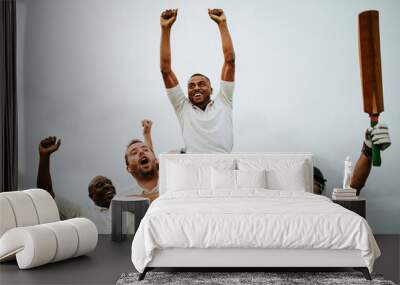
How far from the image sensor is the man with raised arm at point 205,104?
659cm

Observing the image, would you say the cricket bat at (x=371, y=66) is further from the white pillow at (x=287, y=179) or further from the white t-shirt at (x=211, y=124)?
the white t-shirt at (x=211, y=124)

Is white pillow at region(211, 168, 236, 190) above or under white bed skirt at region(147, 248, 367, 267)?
above

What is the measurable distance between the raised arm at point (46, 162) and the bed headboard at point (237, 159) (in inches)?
50.4

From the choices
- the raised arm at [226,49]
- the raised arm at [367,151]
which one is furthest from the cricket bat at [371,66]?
the raised arm at [226,49]

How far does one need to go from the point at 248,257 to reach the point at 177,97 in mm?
2637

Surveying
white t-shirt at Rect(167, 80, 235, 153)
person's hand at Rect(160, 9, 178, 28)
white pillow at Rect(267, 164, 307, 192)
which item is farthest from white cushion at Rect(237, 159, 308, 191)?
person's hand at Rect(160, 9, 178, 28)

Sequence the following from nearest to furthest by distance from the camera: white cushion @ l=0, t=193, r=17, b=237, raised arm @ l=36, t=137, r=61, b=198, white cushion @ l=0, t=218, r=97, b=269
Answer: white cushion @ l=0, t=218, r=97, b=269 < white cushion @ l=0, t=193, r=17, b=237 < raised arm @ l=36, t=137, r=61, b=198

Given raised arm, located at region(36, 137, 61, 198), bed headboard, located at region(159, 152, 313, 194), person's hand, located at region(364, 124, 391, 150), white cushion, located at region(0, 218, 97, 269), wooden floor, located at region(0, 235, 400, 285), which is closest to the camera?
wooden floor, located at region(0, 235, 400, 285)

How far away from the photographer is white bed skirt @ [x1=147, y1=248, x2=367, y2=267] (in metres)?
4.45

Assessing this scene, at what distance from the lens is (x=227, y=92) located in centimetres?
659

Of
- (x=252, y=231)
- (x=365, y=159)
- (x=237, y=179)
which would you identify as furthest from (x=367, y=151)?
(x=252, y=231)

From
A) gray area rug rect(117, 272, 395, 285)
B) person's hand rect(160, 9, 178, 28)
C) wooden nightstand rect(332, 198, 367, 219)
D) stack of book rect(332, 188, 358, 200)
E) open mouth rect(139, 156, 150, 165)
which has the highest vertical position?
person's hand rect(160, 9, 178, 28)

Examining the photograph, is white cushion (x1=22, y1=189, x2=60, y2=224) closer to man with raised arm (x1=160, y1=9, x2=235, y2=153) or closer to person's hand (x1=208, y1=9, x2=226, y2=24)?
man with raised arm (x1=160, y1=9, x2=235, y2=153)

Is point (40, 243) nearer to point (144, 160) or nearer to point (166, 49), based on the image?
point (144, 160)
